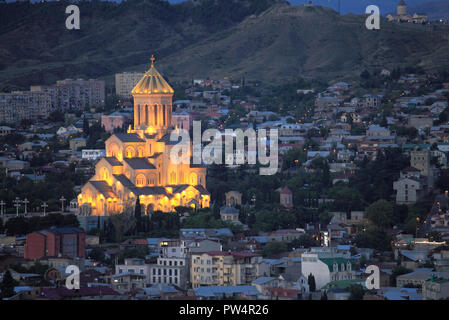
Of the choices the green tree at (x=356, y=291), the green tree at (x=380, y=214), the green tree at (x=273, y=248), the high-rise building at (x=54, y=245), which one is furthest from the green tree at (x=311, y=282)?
the green tree at (x=380, y=214)

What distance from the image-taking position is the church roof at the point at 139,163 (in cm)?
7119

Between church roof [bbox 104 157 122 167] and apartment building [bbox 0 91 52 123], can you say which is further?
apartment building [bbox 0 91 52 123]

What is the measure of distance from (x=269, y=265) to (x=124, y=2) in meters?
113

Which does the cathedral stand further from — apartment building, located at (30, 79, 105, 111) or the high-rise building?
apartment building, located at (30, 79, 105, 111)

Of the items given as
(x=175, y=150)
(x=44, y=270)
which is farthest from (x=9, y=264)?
(x=175, y=150)

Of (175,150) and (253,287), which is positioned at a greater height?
(175,150)

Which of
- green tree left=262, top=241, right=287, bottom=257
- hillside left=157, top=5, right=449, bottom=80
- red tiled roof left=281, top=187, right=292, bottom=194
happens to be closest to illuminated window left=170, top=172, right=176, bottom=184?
red tiled roof left=281, top=187, right=292, bottom=194

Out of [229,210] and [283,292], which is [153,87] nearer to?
[229,210]

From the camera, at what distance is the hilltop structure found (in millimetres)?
139000

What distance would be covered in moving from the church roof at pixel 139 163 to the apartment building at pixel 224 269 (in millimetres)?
15058

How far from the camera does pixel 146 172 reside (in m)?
71.2
